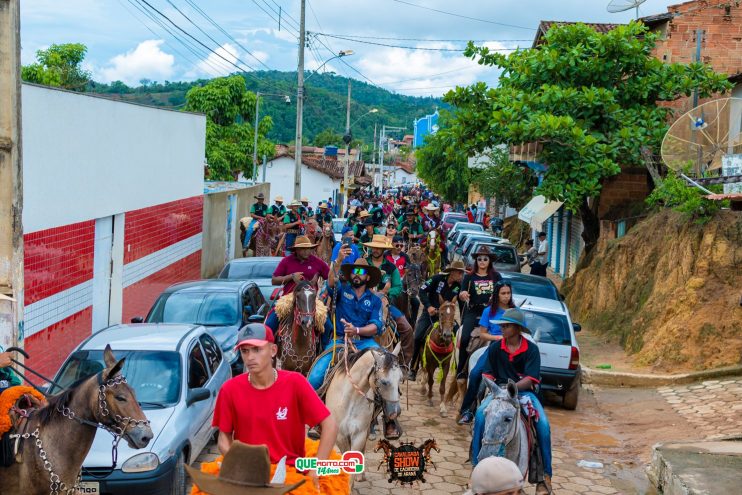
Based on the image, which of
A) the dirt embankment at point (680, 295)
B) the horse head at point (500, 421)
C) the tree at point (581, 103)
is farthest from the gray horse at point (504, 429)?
the tree at point (581, 103)

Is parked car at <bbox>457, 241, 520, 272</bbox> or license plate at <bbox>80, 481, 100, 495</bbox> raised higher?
parked car at <bbox>457, 241, 520, 272</bbox>

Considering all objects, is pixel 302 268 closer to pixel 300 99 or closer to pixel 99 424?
pixel 99 424

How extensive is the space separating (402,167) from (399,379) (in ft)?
479

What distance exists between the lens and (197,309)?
14.0 meters

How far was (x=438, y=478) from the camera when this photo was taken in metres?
10.4

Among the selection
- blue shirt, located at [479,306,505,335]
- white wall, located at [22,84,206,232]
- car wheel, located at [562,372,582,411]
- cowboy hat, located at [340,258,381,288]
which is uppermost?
white wall, located at [22,84,206,232]

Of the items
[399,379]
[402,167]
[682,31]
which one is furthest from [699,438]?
[402,167]

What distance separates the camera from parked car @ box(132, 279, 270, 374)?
44.8 feet

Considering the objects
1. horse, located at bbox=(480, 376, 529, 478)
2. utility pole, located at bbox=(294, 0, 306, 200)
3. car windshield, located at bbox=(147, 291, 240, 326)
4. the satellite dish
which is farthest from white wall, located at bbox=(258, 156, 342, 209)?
horse, located at bbox=(480, 376, 529, 478)

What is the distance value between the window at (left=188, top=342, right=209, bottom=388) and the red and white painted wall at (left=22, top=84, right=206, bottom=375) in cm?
270

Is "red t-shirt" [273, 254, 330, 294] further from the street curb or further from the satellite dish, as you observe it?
the satellite dish

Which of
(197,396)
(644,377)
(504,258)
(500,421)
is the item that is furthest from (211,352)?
(504,258)

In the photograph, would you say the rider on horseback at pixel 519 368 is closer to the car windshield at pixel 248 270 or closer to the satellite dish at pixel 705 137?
the satellite dish at pixel 705 137

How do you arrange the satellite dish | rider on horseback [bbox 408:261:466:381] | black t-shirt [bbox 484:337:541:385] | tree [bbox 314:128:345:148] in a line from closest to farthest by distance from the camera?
1. black t-shirt [bbox 484:337:541:385]
2. rider on horseback [bbox 408:261:466:381]
3. the satellite dish
4. tree [bbox 314:128:345:148]
